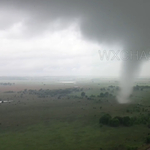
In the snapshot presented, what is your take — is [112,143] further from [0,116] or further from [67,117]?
[0,116]

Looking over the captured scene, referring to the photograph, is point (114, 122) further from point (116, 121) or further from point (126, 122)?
point (126, 122)

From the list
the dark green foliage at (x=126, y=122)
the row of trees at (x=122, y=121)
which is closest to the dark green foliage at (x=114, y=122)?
the row of trees at (x=122, y=121)

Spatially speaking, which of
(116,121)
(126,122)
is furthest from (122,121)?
(116,121)

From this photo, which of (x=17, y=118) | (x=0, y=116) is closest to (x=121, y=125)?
(x=17, y=118)

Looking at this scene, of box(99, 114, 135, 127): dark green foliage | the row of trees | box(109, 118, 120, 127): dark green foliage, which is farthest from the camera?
the row of trees

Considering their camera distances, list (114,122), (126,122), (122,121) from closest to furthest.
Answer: (114,122) < (126,122) < (122,121)

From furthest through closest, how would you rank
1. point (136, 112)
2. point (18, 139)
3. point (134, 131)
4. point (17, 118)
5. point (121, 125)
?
point (136, 112) → point (17, 118) → point (121, 125) → point (134, 131) → point (18, 139)

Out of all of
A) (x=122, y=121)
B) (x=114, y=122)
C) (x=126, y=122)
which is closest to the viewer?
(x=114, y=122)

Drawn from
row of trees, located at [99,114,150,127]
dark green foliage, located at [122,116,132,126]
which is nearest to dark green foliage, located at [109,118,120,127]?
row of trees, located at [99,114,150,127]

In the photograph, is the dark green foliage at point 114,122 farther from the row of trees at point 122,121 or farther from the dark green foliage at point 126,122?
the dark green foliage at point 126,122

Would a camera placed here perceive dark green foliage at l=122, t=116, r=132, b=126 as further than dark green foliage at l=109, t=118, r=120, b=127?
Yes

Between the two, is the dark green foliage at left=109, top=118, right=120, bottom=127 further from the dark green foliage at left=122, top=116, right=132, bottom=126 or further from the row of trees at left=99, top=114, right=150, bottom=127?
the dark green foliage at left=122, top=116, right=132, bottom=126
